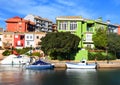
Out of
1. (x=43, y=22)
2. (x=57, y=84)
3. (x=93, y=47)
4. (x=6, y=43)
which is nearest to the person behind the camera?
(x=57, y=84)

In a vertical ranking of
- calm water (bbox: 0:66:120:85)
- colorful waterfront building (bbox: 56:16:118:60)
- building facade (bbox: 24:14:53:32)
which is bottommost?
calm water (bbox: 0:66:120:85)

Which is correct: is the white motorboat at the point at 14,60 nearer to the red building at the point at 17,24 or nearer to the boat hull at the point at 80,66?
the boat hull at the point at 80,66

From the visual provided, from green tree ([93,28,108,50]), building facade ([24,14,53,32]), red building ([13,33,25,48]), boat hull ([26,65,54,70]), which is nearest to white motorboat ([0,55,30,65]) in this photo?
boat hull ([26,65,54,70])

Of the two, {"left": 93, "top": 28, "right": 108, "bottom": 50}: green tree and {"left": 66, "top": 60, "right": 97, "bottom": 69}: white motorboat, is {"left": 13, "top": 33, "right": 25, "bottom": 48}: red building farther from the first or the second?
{"left": 66, "top": 60, "right": 97, "bottom": 69}: white motorboat

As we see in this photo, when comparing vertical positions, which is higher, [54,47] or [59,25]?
[59,25]

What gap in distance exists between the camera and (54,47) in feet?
292

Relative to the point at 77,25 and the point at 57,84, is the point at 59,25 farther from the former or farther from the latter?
the point at 57,84

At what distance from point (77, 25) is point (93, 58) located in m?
17.2

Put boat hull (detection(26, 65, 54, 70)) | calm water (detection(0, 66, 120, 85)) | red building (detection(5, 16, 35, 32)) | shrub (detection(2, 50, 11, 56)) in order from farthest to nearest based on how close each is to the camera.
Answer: red building (detection(5, 16, 35, 32)) → shrub (detection(2, 50, 11, 56)) → boat hull (detection(26, 65, 54, 70)) → calm water (detection(0, 66, 120, 85))

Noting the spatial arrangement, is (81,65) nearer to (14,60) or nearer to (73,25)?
(14,60)

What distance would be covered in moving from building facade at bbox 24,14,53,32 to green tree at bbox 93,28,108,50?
47.1 meters

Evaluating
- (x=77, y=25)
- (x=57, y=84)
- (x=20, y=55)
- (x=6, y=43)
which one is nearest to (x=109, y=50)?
(x=77, y=25)

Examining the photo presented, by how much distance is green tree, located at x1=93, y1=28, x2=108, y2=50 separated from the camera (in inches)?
3858

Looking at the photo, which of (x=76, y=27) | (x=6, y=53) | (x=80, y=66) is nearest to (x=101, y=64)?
(x=80, y=66)
